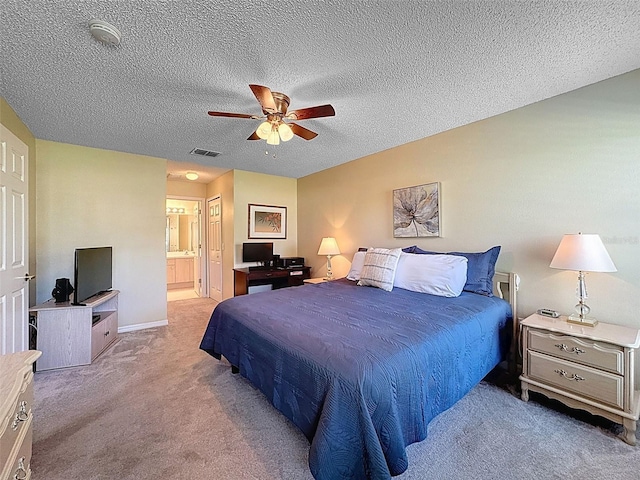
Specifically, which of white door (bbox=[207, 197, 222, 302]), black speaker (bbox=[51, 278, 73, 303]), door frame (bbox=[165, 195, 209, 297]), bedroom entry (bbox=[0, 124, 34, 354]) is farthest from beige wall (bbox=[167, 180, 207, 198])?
bedroom entry (bbox=[0, 124, 34, 354])

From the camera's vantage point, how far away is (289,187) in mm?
5328

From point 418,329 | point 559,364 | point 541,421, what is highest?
point 418,329

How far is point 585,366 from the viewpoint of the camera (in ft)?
5.90

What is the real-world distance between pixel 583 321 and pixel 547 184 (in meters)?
1.15

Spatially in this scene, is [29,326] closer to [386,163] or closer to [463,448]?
[463,448]

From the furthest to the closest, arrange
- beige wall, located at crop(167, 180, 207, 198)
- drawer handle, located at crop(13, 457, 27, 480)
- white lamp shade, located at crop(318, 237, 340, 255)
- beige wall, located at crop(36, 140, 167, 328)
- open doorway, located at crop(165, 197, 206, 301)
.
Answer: open doorway, located at crop(165, 197, 206, 301) < beige wall, located at crop(167, 180, 207, 198) < white lamp shade, located at crop(318, 237, 340, 255) < beige wall, located at crop(36, 140, 167, 328) < drawer handle, located at crop(13, 457, 27, 480)

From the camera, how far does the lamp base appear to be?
192 centimetres

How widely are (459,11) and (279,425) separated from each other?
269 cm

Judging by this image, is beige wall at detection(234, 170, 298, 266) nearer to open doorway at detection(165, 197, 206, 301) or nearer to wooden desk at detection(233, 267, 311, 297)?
wooden desk at detection(233, 267, 311, 297)

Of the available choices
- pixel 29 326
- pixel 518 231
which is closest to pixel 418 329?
pixel 518 231

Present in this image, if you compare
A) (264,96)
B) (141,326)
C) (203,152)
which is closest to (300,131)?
(264,96)

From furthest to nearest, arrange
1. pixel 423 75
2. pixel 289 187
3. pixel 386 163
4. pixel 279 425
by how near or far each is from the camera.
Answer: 1. pixel 289 187
2. pixel 386 163
3. pixel 423 75
4. pixel 279 425

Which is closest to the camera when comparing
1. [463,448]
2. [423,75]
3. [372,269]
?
[463,448]

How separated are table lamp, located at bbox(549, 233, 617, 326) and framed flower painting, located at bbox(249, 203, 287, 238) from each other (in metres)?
4.11
